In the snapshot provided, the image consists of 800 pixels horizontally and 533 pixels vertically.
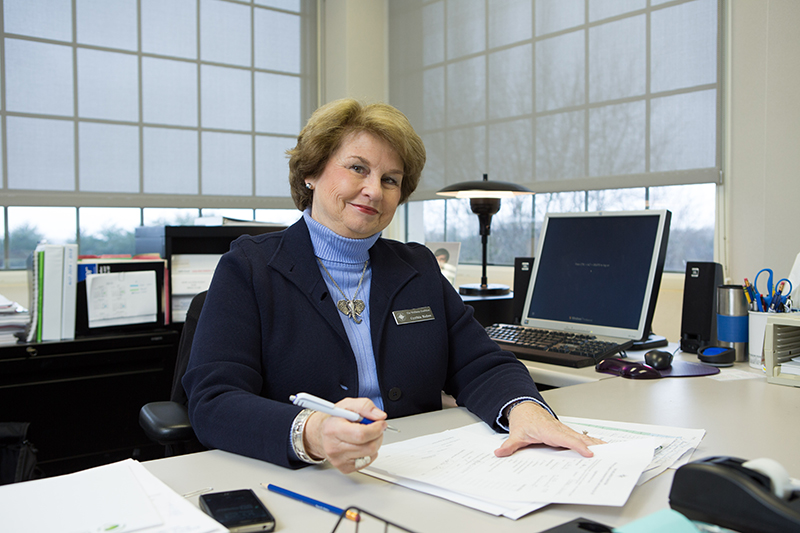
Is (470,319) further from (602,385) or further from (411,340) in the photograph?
(602,385)

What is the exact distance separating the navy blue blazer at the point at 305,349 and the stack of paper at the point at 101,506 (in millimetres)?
191

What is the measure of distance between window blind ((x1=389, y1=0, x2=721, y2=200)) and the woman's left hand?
2.44 meters

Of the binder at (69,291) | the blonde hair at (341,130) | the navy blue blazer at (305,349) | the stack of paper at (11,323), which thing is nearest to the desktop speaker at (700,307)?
the navy blue blazer at (305,349)

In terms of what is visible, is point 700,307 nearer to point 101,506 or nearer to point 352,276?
point 352,276

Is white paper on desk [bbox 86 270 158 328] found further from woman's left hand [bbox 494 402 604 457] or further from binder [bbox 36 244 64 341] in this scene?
woman's left hand [bbox 494 402 604 457]

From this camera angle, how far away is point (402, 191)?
5.02ft

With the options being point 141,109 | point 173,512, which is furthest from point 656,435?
point 141,109

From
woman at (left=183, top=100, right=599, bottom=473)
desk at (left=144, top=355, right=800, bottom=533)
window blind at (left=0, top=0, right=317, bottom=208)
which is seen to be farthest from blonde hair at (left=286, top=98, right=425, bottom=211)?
window blind at (left=0, top=0, right=317, bottom=208)

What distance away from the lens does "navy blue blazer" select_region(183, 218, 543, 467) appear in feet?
3.46

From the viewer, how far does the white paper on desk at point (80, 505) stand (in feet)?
2.26

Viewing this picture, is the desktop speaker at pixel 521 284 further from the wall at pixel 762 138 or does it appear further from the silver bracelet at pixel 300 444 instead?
the silver bracelet at pixel 300 444

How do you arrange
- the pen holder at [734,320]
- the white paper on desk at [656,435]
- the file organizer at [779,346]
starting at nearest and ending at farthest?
the white paper on desk at [656,435] < the file organizer at [779,346] < the pen holder at [734,320]

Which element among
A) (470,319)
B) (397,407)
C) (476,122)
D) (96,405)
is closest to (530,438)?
(397,407)

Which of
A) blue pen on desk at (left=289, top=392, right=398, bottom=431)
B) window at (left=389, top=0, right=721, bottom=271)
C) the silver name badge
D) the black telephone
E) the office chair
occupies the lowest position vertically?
the office chair
